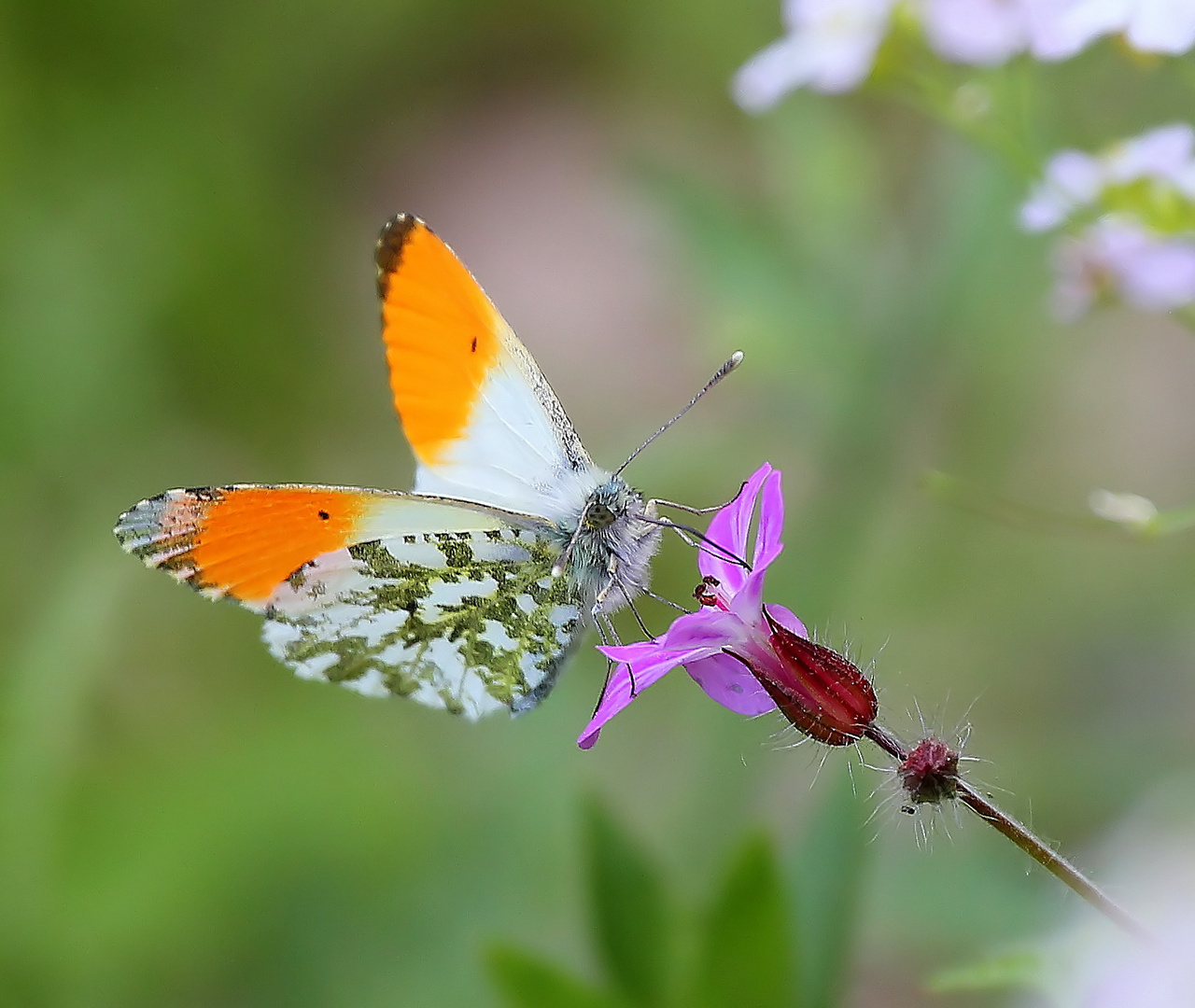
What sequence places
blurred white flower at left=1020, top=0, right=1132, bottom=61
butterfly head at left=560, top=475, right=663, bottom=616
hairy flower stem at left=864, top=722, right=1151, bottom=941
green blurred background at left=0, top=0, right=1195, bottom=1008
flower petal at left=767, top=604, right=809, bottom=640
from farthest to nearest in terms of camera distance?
green blurred background at left=0, top=0, right=1195, bottom=1008 → butterfly head at left=560, top=475, right=663, bottom=616 → blurred white flower at left=1020, top=0, right=1132, bottom=61 → flower petal at left=767, top=604, right=809, bottom=640 → hairy flower stem at left=864, top=722, right=1151, bottom=941

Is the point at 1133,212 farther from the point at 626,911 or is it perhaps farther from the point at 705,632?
the point at 626,911

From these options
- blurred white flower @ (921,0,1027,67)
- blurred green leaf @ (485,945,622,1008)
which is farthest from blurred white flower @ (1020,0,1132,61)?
blurred green leaf @ (485,945,622,1008)

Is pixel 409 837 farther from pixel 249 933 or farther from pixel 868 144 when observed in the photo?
pixel 868 144

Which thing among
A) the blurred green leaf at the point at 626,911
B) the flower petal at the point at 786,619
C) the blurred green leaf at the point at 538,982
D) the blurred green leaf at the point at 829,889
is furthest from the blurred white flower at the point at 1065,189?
the blurred green leaf at the point at 538,982

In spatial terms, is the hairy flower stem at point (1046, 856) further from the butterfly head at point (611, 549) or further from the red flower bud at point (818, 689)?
the butterfly head at point (611, 549)

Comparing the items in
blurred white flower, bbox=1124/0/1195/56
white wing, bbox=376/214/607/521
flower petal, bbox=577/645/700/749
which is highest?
blurred white flower, bbox=1124/0/1195/56

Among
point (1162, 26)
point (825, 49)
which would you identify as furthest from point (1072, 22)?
point (825, 49)

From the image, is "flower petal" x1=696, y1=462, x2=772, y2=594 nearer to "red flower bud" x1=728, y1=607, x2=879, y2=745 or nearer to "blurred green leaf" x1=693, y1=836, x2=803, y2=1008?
"red flower bud" x1=728, y1=607, x2=879, y2=745

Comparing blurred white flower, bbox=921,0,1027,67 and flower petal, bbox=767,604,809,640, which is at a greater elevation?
blurred white flower, bbox=921,0,1027,67
